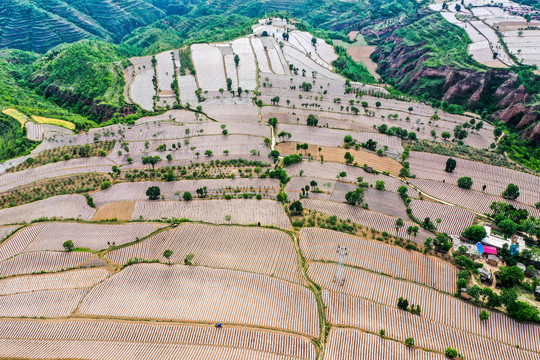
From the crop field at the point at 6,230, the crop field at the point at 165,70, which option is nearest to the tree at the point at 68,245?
the crop field at the point at 6,230

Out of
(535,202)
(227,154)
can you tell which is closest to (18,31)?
(227,154)

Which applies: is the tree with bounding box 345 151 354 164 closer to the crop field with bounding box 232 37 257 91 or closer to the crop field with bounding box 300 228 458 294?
the crop field with bounding box 300 228 458 294

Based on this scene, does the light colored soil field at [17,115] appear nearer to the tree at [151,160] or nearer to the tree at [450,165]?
the tree at [151,160]

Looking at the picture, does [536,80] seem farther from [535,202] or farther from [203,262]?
[203,262]

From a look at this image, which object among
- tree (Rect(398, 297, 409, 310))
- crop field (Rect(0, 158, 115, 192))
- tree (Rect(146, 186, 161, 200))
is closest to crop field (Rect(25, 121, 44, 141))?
crop field (Rect(0, 158, 115, 192))

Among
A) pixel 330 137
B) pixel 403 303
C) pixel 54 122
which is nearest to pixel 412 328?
pixel 403 303

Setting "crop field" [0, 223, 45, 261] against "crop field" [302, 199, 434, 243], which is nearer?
"crop field" [0, 223, 45, 261]
